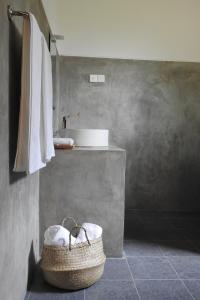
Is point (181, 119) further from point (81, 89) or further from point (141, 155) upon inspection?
point (81, 89)

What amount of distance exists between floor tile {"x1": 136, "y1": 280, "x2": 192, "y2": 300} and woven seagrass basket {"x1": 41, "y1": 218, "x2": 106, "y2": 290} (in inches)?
13.0

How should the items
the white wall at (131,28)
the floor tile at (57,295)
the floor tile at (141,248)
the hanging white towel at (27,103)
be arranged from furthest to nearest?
the white wall at (131,28), the floor tile at (141,248), the floor tile at (57,295), the hanging white towel at (27,103)

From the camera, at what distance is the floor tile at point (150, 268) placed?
2.12 meters

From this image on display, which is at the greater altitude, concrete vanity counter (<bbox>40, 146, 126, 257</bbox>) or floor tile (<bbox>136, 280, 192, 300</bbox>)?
concrete vanity counter (<bbox>40, 146, 126, 257</bbox>)

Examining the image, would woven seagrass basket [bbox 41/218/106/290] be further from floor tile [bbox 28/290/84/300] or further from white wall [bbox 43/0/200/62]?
white wall [bbox 43/0/200/62]

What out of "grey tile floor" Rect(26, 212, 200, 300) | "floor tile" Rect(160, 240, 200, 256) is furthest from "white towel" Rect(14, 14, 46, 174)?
"floor tile" Rect(160, 240, 200, 256)

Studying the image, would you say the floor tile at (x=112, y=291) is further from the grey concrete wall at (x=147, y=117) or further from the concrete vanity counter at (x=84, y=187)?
the grey concrete wall at (x=147, y=117)

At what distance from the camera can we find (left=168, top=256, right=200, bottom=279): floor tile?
2146 millimetres

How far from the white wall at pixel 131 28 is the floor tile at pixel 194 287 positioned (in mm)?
2595

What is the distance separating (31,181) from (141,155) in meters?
2.02

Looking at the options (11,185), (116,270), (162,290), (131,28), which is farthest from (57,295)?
(131,28)

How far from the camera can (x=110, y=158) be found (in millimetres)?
2309

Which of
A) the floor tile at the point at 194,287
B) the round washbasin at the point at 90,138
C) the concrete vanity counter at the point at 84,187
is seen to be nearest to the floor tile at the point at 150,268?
the floor tile at the point at 194,287

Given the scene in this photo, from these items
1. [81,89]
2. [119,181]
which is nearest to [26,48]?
[119,181]
